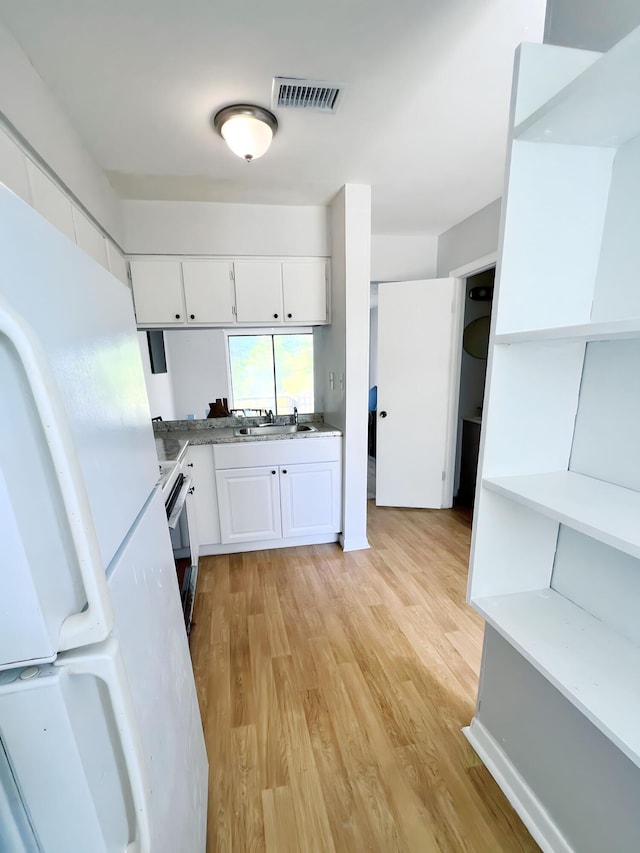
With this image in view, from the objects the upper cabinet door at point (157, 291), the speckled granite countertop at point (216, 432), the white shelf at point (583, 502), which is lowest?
the speckled granite countertop at point (216, 432)

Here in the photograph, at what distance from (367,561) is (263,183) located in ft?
8.49

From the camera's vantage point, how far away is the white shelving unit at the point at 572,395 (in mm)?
760

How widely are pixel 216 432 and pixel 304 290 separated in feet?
4.27

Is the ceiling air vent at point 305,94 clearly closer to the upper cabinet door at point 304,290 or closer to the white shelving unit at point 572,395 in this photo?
the white shelving unit at point 572,395

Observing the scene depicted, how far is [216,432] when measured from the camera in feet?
9.31

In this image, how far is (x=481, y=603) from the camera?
3.45 feet

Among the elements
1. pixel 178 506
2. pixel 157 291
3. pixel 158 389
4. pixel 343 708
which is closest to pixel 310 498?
pixel 178 506

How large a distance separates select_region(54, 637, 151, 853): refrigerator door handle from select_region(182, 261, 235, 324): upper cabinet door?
2394 millimetres

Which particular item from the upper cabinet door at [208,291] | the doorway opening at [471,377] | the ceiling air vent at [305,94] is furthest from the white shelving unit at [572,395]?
the doorway opening at [471,377]

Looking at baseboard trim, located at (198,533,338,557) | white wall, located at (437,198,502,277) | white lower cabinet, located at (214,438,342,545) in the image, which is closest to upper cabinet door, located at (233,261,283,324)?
white lower cabinet, located at (214,438,342,545)

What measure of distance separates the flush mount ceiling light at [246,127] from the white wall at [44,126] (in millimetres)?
653

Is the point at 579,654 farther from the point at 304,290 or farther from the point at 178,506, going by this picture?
the point at 304,290

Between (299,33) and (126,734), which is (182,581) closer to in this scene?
(126,734)

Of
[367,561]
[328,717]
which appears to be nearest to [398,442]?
[367,561]
